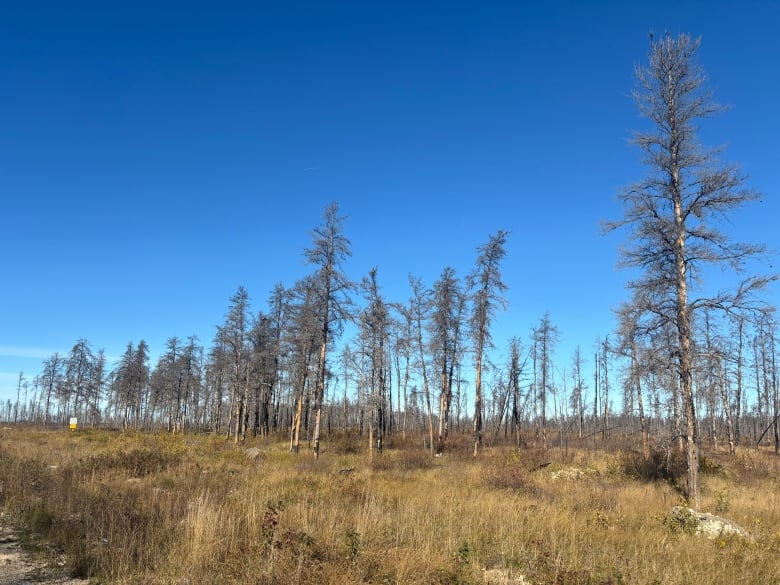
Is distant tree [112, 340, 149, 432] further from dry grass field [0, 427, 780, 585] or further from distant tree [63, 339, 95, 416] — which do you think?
dry grass field [0, 427, 780, 585]

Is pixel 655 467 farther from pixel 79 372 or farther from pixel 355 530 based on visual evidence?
pixel 79 372

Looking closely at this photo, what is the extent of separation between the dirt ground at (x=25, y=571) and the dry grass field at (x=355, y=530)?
221 millimetres

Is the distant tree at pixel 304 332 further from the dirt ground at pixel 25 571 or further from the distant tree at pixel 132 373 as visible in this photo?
the distant tree at pixel 132 373

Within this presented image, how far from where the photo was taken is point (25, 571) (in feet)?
18.3

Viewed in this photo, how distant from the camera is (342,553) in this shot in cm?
592

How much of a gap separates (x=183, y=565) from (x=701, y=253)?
1519 cm

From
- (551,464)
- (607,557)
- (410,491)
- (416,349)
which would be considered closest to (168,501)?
(410,491)

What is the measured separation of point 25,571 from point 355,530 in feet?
13.5

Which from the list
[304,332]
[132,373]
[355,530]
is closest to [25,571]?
[355,530]

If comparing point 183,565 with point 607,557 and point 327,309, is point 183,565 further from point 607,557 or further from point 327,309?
point 327,309

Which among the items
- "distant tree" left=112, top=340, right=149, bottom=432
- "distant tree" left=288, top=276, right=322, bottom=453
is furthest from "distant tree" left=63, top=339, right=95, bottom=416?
"distant tree" left=288, top=276, right=322, bottom=453

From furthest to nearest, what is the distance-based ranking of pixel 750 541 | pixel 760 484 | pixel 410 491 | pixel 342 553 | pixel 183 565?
pixel 760 484
pixel 410 491
pixel 750 541
pixel 342 553
pixel 183 565

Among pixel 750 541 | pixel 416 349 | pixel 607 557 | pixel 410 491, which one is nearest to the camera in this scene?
pixel 607 557

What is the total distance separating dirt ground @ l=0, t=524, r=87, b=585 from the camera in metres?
5.27
